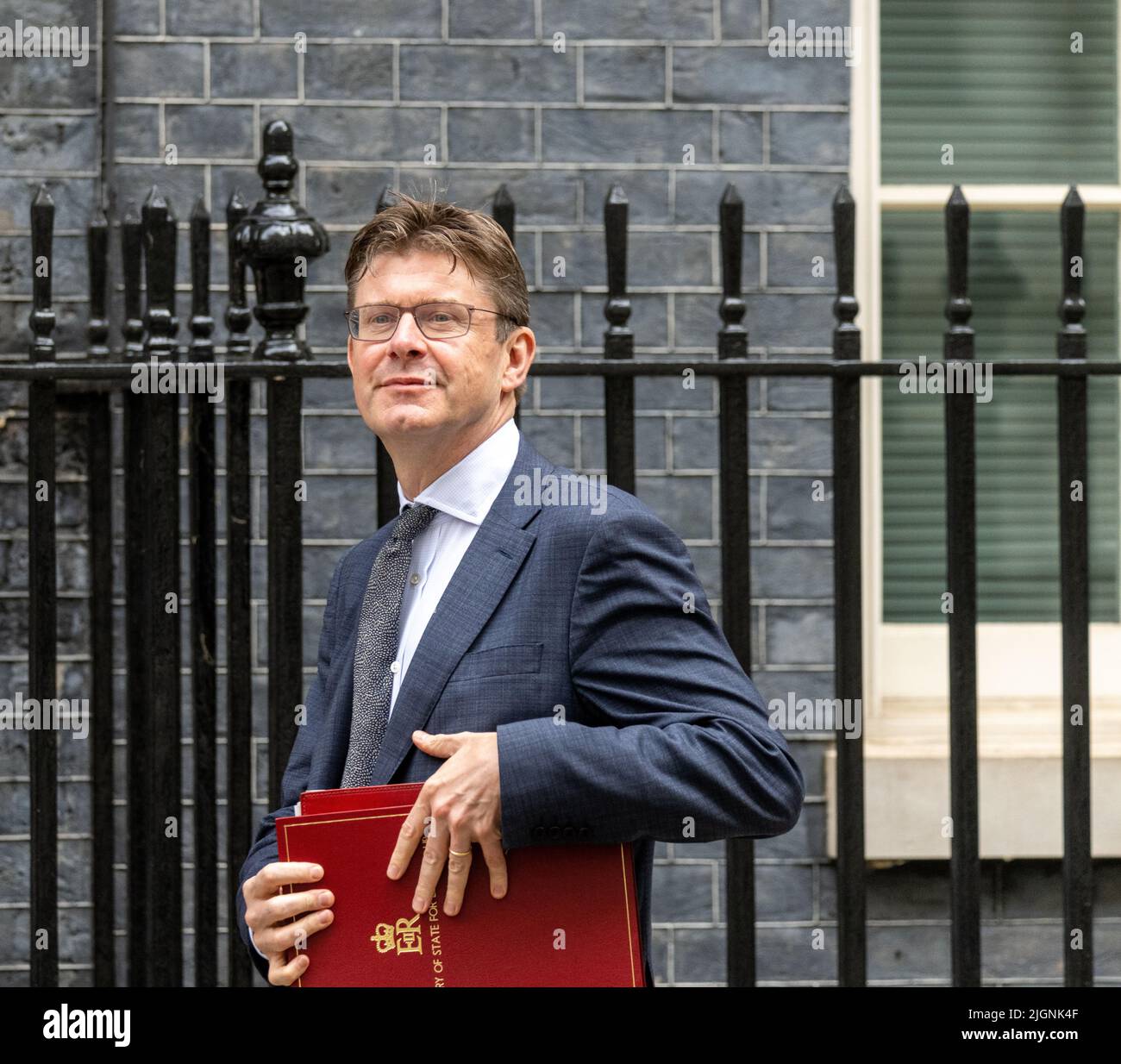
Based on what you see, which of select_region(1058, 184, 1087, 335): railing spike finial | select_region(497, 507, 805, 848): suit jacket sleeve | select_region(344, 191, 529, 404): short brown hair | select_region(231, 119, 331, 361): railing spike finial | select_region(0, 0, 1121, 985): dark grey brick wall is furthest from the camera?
select_region(0, 0, 1121, 985): dark grey brick wall

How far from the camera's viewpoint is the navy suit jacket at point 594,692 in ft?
5.95

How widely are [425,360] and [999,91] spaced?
3.21 m

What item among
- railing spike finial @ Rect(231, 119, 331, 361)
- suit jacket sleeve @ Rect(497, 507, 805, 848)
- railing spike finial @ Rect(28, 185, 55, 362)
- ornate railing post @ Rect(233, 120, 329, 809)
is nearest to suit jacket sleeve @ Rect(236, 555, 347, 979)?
suit jacket sleeve @ Rect(497, 507, 805, 848)

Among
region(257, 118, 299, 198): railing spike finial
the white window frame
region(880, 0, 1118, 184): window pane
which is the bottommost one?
the white window frame

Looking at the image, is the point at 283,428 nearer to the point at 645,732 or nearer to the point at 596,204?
the point at 645,732

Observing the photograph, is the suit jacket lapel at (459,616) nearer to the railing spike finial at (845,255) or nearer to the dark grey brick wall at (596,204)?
the railing spike finial at (845,255)

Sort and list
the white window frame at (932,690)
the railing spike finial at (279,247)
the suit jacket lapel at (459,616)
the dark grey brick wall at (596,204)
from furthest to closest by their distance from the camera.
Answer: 1. the dark grey brick wall at (596,204)
2. the white window frame at (932,690)
3. the railing spike finial at (279,247)
4. the suit jacket lapel at (459,616)

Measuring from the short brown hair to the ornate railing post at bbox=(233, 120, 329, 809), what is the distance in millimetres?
983

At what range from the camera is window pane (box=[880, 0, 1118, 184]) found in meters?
4.52

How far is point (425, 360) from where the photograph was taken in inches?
79.6

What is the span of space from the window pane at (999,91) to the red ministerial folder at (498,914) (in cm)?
327

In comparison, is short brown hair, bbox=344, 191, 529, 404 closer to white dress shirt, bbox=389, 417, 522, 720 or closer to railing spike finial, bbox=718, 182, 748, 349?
white dress shirt, bbox=389, 417, 522, 720

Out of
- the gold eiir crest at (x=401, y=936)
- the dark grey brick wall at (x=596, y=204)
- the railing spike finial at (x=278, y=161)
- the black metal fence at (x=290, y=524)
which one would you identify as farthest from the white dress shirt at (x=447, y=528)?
the dark grey brick wall at (x=596, y=204)

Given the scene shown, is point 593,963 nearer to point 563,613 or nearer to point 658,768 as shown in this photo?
point 658,768
